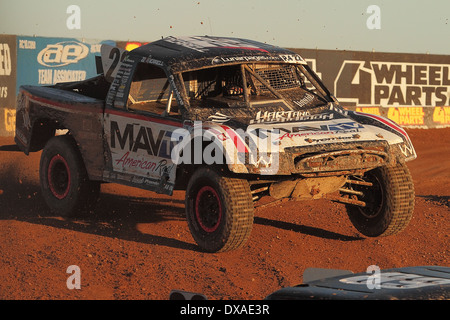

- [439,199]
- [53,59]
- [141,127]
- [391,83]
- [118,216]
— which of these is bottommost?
[118,216]

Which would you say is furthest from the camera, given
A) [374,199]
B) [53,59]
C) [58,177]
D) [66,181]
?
[53,59]

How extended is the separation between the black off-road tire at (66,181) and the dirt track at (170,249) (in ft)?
0.62

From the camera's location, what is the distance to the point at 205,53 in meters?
8.61

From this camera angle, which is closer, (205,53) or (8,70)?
(205,53)

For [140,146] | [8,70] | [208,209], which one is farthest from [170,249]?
[8,70]

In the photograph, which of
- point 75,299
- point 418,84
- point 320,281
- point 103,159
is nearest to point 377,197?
point 103,159

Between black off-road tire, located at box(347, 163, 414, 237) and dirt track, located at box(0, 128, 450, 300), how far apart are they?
0.54ft

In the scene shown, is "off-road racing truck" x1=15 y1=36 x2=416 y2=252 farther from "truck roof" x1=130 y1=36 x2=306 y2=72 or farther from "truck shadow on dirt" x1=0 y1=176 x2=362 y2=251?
"truck shadow on dirt" x1=0 y1=176 x2=362 y2=251

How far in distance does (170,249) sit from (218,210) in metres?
0.67

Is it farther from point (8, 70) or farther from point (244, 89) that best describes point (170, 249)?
point (8, 70)

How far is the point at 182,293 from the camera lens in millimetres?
3139

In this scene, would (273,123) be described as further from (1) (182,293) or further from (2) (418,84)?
(2) (418,84)

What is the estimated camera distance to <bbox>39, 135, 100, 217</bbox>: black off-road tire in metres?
9.42
